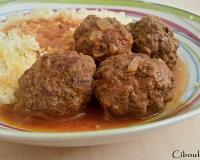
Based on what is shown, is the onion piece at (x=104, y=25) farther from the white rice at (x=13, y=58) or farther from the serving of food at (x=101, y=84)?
the white rice at (x=13, y=58)

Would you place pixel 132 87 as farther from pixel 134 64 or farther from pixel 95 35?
pixel 95 35

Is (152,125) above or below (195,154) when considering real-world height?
above

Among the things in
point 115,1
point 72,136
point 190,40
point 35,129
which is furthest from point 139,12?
point 72,136

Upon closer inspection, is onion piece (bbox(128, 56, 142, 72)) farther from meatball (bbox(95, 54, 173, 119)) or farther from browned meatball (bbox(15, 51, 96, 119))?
browned meatball (bbox(15, 51, 96, 119))

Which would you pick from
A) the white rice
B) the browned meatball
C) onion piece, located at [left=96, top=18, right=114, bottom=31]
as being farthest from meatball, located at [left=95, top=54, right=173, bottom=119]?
the white rice

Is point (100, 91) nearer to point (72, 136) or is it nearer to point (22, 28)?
point (72, 136)

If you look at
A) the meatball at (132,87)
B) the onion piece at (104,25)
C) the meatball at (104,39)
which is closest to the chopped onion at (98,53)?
the meatball at (104,39)

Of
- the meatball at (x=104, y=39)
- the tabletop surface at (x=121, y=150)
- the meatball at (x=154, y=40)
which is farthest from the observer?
the meatball at (x=154, y=40)
